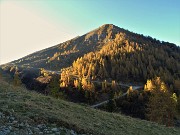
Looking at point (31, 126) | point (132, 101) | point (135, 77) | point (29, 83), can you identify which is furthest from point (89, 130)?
point (135, 77)

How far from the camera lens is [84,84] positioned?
137250mm

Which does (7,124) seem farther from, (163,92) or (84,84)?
(84,84)

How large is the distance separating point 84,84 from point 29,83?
48067 mm

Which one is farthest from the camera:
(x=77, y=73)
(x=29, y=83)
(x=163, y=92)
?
(x=77, y=73)

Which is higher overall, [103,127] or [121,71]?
[121,71]

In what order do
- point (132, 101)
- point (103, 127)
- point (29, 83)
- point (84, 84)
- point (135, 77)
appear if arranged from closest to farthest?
point (103, 127) < point (132, 101) < point (84, 84) < point (29, 83) < point (135, 77)

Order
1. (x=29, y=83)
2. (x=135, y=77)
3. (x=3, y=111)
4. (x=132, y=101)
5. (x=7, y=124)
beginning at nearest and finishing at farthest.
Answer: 1. (x=7, y=124)
2. (x=3, y=111)
3. (x=132, y=101)
4. (x=29, y=83)
5. (x=135, y=77)

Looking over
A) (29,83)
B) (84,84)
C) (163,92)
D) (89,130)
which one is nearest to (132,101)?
(84,84)

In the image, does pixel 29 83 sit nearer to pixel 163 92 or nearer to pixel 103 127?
pixel 163 92

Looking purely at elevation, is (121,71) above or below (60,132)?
above

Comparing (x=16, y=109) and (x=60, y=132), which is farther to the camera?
(x=16, y=109)

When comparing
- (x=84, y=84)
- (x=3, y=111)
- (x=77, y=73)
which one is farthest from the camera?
(x=77, y=73)

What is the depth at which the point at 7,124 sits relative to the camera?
727 inches

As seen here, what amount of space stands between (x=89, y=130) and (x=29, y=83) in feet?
504
